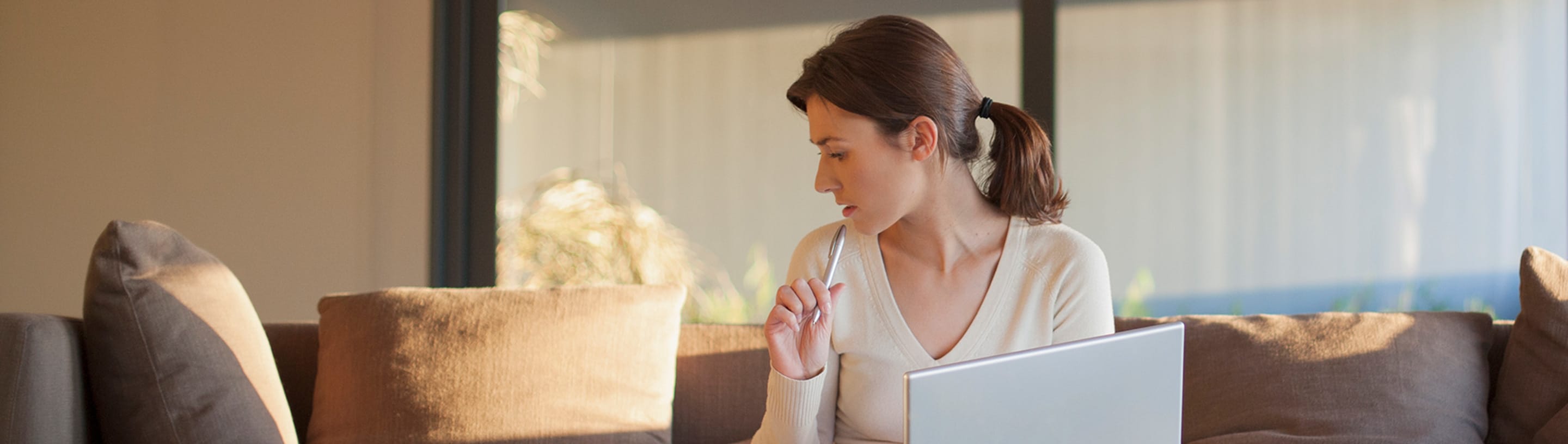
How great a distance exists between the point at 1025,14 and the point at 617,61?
1.20m

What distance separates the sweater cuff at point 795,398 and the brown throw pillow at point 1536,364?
1.27 m

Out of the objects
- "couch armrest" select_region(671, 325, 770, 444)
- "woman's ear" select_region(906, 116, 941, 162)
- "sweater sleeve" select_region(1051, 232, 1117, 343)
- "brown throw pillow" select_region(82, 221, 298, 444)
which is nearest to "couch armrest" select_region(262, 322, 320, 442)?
"brown throw pillow" select_region(82, 221, 298, 444)

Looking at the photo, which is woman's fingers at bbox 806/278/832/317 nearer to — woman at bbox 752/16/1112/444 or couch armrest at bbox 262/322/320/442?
woman at bbox 752/16/1112/444

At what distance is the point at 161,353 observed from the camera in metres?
1.63

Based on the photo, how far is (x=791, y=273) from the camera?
1761mm

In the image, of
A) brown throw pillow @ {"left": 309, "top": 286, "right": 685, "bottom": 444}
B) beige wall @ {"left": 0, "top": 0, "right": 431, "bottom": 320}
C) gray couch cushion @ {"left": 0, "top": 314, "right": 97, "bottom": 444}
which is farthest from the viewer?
beige wall @ {"left": 0, "top": 0, "right": 431, "bottom": 320}

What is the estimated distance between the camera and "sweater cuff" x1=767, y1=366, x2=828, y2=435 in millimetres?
1454

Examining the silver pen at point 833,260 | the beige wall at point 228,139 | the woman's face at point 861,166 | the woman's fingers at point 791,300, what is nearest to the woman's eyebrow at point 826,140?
the woman's face at point 861,166

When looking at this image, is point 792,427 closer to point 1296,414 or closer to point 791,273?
point 791,273

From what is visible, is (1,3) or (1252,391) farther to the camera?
(1,3)

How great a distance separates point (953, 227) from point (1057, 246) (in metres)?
0.16

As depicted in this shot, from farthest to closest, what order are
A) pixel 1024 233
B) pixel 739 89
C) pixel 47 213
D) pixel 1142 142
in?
pixel 47 213 < pixel 739 89 < pixel 1142 142 < pixel 1024 233

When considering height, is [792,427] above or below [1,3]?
below

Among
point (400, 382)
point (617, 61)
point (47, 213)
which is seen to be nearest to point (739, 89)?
point (617, 61)
